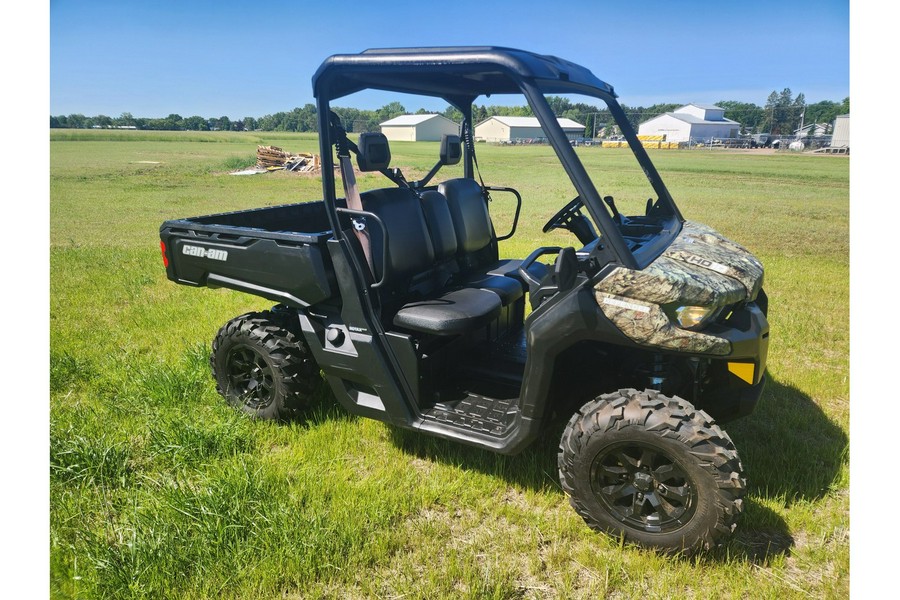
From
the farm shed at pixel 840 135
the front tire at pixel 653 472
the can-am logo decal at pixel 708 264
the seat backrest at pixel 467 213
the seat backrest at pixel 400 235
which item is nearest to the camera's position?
the front tire at pixel 653 472

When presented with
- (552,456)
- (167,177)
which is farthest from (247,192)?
(552,456)

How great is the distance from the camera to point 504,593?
236 centimetres

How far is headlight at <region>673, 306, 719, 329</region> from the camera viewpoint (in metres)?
2.40

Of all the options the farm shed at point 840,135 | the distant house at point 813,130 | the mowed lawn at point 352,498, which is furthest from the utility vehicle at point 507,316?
the distant house at point 813,130

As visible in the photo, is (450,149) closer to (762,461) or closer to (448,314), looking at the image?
(448,314)

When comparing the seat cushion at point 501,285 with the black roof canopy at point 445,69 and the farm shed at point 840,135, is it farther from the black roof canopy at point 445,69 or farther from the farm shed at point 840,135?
the farm shed at point 840,135

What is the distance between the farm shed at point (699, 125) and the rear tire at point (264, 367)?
159 feet

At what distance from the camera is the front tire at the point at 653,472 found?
7.68ft

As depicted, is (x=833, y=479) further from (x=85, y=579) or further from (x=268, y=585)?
(x=85, y=579)

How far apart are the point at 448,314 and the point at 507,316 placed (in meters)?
1.00

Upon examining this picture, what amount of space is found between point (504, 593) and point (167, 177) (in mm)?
24728

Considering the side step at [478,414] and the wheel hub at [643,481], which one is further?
the side step at [478,414]

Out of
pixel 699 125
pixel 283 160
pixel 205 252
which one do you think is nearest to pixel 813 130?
pixel 699 125

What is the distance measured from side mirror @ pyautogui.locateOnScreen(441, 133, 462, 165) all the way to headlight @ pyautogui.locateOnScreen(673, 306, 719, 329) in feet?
7.48
